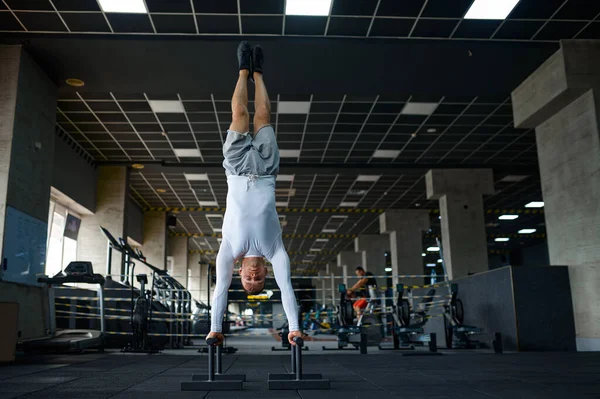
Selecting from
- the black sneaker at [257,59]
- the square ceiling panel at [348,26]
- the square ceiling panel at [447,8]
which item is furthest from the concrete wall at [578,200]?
the black sneaker at [257,59]

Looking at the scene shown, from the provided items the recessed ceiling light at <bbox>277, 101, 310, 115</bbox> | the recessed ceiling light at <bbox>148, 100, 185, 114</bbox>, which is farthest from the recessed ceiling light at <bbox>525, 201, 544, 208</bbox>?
the recessed ceiling light at <bbox>148, 100, 185, 114</bbox>

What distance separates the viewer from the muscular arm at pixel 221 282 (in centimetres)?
349

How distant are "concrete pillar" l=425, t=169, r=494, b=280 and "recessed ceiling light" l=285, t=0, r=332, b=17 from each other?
7953 millimetres

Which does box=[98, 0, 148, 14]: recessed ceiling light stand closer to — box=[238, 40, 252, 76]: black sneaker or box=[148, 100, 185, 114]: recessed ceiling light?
box=[148, 100, 185, 114]: recessed ceiling light

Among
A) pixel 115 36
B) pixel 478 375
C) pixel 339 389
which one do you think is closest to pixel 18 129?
pixel 115 36

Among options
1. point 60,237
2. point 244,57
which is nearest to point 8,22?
point 244,57

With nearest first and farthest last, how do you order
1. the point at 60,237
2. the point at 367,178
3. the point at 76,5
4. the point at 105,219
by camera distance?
the point at 76,5, the point at 60,237, the point at 105,219, the point at 367,178

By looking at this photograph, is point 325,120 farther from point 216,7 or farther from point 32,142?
point 32,142

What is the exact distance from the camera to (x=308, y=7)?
6.94m

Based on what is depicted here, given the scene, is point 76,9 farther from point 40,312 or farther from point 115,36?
point 40,312

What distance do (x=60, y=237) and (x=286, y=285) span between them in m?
10.7

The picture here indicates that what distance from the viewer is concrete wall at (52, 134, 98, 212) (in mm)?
11273

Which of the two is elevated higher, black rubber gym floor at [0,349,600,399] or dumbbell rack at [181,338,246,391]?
dumbbell rack at [181,338,246,391]

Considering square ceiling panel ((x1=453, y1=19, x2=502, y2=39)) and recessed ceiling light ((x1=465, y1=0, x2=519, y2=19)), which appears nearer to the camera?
recessed ceiling light ((x1=465, y1=0, x2=519, y2=19))
